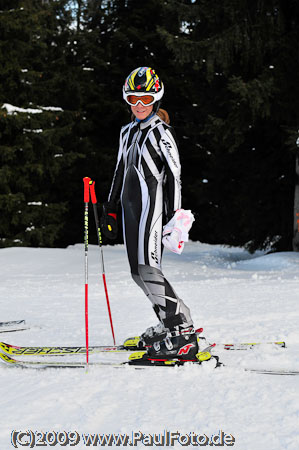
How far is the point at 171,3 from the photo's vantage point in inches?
537

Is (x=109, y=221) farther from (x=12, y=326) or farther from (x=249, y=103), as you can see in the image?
(x=249, y=103)

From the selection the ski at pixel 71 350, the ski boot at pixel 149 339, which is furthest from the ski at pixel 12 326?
the ski boot at pixel 149 339

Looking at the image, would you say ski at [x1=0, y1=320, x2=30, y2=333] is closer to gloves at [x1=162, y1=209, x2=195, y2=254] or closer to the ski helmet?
gloves at [x1=162, y1=209, x2=195, y2=254]

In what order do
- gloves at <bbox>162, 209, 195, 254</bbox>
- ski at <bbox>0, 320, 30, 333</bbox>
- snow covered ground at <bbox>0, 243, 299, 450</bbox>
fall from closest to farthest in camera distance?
1. snow covered ground at <bbox>0, 243, 299, 450</bbox>
2. gloves at <bbox>162, 209, 195, 254</bbox>
3. ski at <bbox>0, 320, 30, 333</bbox>

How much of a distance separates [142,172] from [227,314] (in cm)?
257

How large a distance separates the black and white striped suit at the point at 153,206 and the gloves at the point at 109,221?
24 cm

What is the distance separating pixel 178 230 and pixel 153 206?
0.33 m

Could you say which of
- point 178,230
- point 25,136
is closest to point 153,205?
point 178,230

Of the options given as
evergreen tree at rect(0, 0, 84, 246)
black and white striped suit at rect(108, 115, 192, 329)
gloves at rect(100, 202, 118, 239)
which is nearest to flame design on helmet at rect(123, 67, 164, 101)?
black and white striped suit at rect(108, 115, 192, 329)

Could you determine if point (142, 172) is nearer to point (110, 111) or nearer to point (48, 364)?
point (48, 364)

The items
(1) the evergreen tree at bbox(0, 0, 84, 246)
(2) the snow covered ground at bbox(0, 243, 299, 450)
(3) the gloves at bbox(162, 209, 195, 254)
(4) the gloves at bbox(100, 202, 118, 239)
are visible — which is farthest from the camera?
(1) the evergreen tree at bbox(0, 0, 84, 246)

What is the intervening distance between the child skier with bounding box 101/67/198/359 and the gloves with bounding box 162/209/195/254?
10 centimetres

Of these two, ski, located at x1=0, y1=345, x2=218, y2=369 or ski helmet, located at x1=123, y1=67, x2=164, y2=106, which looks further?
ski helmet, located at x1=123, y1=67, x2=164, y2=106

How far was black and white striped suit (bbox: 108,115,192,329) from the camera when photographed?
398 cm
